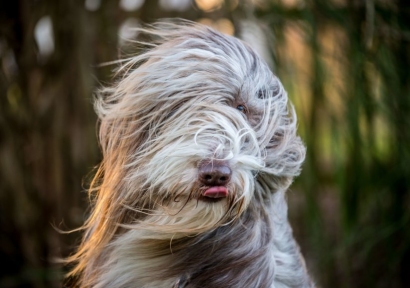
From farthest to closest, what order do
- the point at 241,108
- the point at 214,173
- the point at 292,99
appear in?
1. the point at 292,99
2. the point at 241,108
3. the point at 214,173

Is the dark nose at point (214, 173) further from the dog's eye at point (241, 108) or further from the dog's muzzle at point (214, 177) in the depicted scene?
the dog's eye at point (241, 108)

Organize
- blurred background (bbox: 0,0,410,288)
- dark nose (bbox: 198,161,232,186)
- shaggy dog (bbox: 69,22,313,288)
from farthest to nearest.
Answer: blurred background (bbox: 0,0,410,288)
shaggy dog (bbox: 69,22,313,288)
dark nose (bbox: 198,161,232,186)

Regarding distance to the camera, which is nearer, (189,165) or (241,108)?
(189,165)

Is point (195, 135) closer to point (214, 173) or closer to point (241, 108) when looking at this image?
point (214, 173)

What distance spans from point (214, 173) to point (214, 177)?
0.02 metres

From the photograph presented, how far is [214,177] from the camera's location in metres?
2.09

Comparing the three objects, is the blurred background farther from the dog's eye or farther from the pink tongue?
the pink tongue

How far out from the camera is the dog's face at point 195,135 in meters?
2.15

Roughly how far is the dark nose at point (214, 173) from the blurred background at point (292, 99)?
2.02 metres

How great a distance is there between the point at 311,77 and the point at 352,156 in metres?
0.55

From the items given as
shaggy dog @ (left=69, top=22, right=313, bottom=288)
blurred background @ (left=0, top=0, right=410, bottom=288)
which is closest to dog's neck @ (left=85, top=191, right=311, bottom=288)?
shaggy dog @ (left=69, top=22, right=313, bottom=288)

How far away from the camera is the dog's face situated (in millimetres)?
2150

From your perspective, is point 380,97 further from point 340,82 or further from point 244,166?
point 244,166

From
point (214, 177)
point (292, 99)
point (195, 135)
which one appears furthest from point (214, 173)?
point (292, 99)
